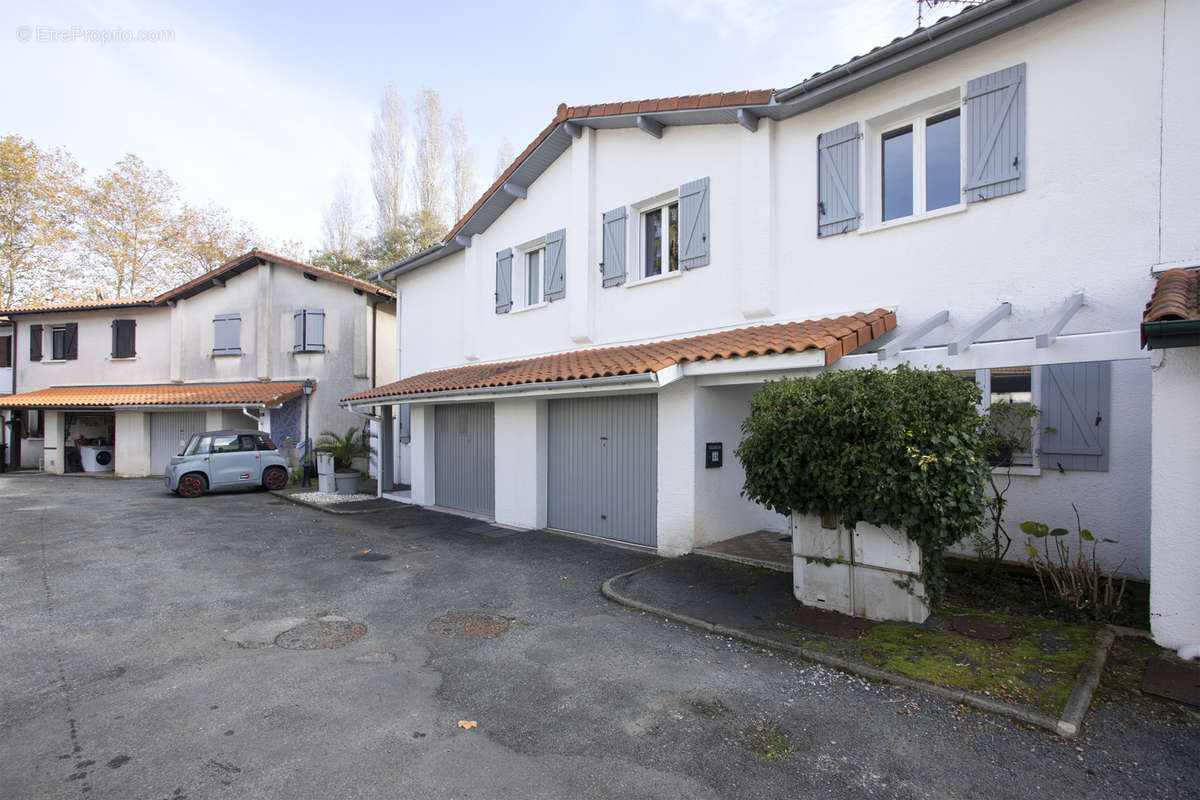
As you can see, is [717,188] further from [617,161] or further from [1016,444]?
[1016,444]

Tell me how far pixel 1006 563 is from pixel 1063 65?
203 inches

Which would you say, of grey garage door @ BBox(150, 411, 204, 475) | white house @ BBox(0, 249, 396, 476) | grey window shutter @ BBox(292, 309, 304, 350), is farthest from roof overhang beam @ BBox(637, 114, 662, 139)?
grey garage door @ BBox(150, 411, 204, 475)

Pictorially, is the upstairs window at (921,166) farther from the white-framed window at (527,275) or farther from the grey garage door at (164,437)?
the grey garage door at (164,437)

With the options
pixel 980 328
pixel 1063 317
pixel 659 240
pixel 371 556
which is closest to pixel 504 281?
pixel 659 240

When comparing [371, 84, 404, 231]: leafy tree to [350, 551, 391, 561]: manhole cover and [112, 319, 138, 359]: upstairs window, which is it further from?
[350, 551, 391, 561]: manhole cover

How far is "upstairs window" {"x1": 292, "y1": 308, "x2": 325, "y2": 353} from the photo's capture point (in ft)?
65.7

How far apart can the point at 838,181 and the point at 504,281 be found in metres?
7.09

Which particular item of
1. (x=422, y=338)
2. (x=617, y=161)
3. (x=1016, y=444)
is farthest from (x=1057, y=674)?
(x=422, y=338)

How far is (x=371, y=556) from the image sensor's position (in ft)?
28.0

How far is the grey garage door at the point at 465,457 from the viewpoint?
1173cm

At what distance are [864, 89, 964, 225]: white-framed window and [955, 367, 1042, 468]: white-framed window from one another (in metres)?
1.93

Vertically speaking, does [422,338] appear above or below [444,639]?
above

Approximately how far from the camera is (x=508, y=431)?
35.4 ft

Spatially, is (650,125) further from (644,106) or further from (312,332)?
(312,332)
